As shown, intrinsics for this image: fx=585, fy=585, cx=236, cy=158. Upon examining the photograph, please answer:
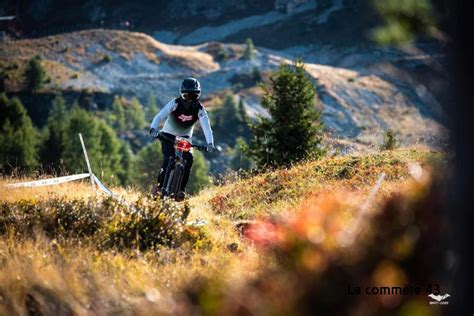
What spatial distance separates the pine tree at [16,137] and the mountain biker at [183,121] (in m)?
43.3

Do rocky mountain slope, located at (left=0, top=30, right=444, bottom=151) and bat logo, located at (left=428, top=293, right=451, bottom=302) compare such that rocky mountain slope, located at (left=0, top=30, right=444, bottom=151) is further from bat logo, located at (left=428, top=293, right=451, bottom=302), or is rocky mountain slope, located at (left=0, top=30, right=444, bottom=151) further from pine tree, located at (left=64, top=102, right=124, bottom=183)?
bat logo, located at (left=428, top=293, right=451, bottom=302)

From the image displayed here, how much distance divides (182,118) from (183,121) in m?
0.09

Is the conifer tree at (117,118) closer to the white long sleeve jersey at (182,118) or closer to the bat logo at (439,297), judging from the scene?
the white long sleeve jersey at (182,118)

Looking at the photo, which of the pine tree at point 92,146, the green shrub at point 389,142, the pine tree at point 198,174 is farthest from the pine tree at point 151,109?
the green shrub at point 389,142

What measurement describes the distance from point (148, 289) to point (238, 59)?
12888 centimetres

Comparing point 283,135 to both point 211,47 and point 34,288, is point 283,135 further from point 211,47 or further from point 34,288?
point 211,47

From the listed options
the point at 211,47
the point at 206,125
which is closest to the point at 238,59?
the point at 211,47

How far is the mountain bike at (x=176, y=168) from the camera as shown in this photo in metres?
11.4

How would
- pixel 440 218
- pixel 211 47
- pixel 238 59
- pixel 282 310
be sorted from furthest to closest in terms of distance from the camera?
pixel 211 47 < pixel 238 59 < pixel 440 218 < pixel 282 310

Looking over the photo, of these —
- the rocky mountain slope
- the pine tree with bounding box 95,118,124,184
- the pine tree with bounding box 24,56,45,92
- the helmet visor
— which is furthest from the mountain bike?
the pine tree with bounding box 24,56,45,92

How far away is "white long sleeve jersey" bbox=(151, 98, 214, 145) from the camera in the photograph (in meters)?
11.9

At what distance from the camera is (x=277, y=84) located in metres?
21.3

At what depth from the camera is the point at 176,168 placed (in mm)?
11477

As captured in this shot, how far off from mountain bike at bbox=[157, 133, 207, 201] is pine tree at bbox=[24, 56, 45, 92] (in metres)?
98.7
